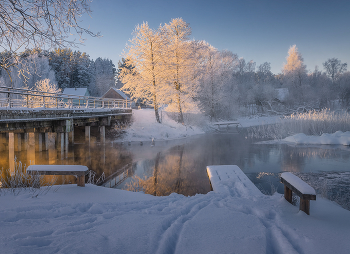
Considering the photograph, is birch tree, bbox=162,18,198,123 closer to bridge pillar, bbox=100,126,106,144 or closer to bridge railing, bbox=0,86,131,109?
bridge railing, bbox=0,86,131,109

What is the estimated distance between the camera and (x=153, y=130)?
2061cm

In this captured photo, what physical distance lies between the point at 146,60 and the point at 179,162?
43.6ft

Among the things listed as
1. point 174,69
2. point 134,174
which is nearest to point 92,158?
point 134,174

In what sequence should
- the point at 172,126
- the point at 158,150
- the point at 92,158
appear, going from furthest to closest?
the point at 172,126 < the point at 158,150 < the point at 92,158

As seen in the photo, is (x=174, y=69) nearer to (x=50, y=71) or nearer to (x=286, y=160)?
(x=286, y=160)

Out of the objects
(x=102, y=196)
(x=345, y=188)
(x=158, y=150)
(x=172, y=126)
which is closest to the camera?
(x=102, y=196)

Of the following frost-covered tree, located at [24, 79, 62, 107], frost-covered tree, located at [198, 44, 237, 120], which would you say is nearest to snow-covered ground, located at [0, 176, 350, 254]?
frost-covered tree, located at [24, 79, 62, 107]

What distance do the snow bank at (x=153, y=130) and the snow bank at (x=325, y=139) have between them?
997 centimetres

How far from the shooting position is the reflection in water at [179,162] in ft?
26.2

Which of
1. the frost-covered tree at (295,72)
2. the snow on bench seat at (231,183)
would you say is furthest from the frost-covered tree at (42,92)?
the frost-covered tree at (295,72)

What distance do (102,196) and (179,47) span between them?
70.2 ft

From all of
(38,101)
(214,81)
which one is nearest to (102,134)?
(38,101)

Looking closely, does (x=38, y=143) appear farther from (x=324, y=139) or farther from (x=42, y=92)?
(x=324, y=139)

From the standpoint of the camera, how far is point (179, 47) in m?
23.2
